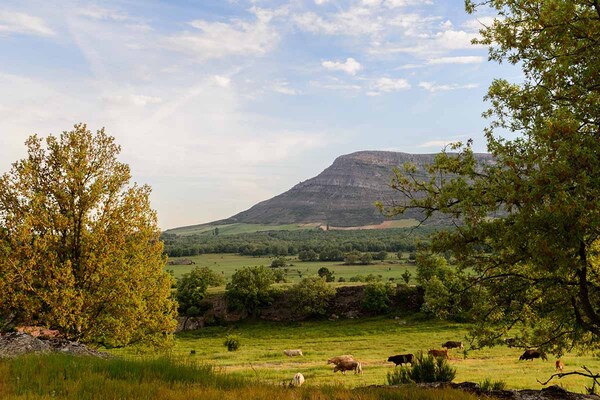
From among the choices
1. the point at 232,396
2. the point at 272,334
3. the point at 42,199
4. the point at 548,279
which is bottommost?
the point at 272,334

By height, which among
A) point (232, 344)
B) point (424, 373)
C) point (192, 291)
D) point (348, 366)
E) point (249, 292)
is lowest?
point (232, 344)

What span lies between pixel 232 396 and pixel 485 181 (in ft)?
29.3

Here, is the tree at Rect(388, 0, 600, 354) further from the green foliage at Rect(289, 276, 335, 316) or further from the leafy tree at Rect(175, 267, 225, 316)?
the leafy tree at Rect(175, 267, 225, 316)

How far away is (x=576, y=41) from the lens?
424 inches

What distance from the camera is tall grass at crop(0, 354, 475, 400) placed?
8.16 meters

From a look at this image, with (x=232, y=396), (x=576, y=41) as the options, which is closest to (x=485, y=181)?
(x=576, y=41)

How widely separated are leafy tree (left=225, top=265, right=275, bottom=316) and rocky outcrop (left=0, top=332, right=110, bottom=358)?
74.2m

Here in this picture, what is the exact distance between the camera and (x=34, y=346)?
44.9 ft

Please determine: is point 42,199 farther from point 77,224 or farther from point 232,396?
point 232,396

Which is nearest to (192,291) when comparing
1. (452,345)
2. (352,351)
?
(352,351)

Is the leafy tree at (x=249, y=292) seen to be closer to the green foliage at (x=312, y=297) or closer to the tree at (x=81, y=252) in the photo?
the green foliage at (x=312, y=297)

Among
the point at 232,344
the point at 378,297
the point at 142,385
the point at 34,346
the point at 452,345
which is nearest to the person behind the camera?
the point at 142,385

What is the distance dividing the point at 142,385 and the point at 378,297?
259ft

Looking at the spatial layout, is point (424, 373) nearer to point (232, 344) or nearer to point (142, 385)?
point (142, 385)
